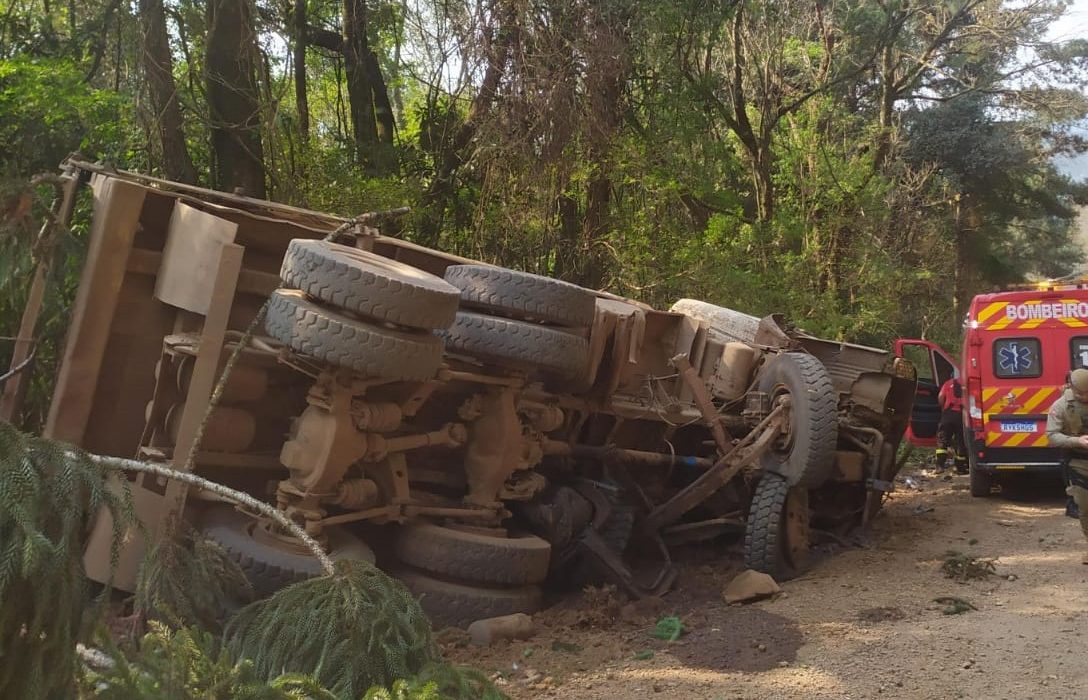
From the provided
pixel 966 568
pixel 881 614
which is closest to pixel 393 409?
pixel 881 614

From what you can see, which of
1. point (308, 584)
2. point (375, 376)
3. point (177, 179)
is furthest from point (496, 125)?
point (308, 584)

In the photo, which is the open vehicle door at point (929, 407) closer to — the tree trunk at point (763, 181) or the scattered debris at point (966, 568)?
the tree trunk at point (763, 181)

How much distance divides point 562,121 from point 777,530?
6734 mm

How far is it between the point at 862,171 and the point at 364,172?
372 inches

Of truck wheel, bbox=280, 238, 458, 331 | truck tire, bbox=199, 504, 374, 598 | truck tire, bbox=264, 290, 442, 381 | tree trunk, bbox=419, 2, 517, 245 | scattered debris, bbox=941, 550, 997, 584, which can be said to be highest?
tree trunk, bbox=419, 2, 517, 245

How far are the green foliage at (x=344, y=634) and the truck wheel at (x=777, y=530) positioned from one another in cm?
369

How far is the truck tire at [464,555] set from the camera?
538 centimetres

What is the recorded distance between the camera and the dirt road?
443 centimetres

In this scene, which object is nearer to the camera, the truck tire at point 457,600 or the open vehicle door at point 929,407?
the truck tire at point 457,600

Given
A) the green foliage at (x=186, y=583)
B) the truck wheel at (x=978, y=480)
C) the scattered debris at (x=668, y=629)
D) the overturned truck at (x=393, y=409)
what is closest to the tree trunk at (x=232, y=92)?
the overturned truck at (x=393, y=409)

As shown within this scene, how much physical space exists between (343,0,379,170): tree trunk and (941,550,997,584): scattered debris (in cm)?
839

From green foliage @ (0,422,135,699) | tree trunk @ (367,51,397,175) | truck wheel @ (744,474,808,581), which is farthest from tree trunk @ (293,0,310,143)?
green foliage @ (0,422,135,699)

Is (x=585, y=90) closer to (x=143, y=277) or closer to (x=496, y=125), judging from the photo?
(x=496, y=125)

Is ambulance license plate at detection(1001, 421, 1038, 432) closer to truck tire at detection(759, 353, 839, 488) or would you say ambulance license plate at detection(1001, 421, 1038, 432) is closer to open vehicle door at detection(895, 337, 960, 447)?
open vehicle door at detection(895, 337, 960, 447)
